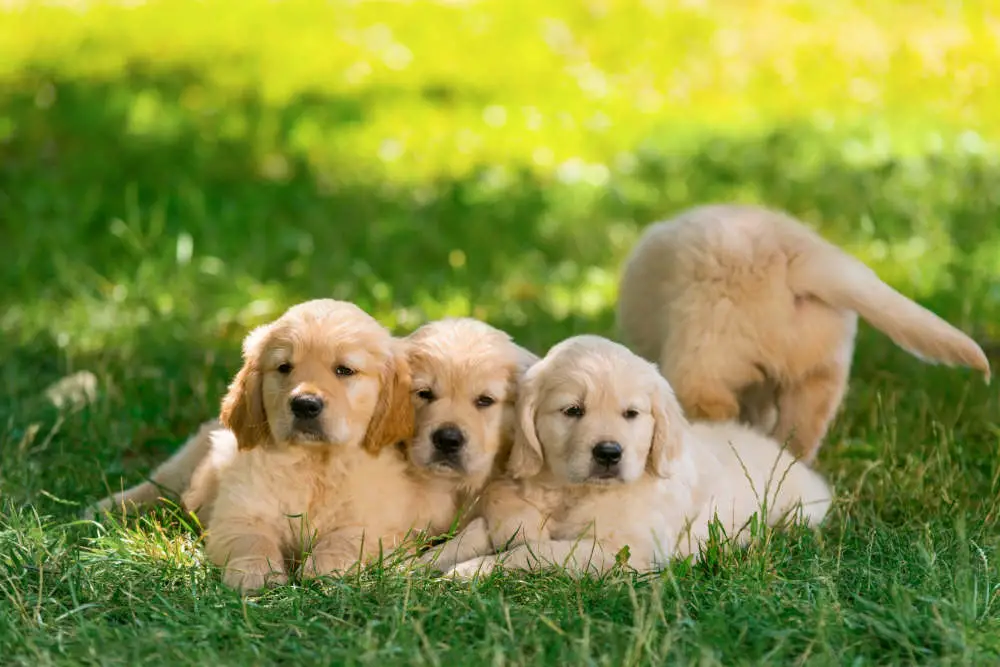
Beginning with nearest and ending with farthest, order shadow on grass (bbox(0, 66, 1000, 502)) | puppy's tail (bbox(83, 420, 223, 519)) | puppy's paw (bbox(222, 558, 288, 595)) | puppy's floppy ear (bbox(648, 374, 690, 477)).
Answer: puppy's paw (bbox(222, 558, 288, 595)) → puppy's floppy ear (bbox(648, 374, 690, 477)) → puppy's tail (bbox(83, 420, 223, 519)) → shadow on grass (bbox(0, 66, 1000, 502))

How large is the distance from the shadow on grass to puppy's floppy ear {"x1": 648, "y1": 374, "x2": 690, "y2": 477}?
2.09 metres

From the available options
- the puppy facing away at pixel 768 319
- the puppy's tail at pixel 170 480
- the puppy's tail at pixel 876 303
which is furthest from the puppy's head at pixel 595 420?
the puppy's tail at pixel 170 480

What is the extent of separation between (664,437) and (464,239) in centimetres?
429

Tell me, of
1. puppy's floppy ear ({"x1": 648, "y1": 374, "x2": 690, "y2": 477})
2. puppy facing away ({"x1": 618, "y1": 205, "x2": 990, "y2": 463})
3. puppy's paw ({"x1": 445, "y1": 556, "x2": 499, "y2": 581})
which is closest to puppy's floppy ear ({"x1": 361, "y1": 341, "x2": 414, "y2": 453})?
puppy's paw ({"x1": 445, "y1": 556, "x2": 499, "y2": 581})

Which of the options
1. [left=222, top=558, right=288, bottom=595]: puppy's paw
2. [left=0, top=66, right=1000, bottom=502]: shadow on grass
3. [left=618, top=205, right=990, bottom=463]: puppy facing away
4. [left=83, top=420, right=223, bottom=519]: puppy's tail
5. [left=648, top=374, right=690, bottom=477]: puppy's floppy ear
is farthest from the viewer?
[left=0, top=66, right=1000, bottom=502]: shadow on grass

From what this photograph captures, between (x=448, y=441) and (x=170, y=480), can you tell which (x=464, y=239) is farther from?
(x=448, y=441)

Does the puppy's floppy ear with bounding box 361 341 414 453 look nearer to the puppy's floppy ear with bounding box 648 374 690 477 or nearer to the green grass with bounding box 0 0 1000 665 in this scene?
the green grass with bounding box 0 0 1000 665

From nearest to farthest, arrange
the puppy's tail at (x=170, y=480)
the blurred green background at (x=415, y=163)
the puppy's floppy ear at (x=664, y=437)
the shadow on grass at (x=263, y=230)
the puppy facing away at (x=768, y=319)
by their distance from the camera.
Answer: the puppy's floppy ear at (x=664, y=437) < the puppy's tail at (x=170, y=480) < the puppy facing away at (x=768, y=319) < the shadow on grass at (x=263, y=230) < the blurred green background at (x=415, y=163)

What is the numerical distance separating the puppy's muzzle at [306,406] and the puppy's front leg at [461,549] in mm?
520

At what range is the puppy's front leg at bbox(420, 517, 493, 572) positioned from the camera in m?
4.30

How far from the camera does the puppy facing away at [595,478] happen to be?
4289mm

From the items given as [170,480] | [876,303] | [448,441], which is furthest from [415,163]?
[448,441]

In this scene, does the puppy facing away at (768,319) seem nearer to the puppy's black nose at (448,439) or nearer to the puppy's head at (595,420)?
the puppy's head at (595,420)

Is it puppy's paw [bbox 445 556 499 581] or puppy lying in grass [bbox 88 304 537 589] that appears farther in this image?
puppy lying in grass [bbox 88 304 537 589]
